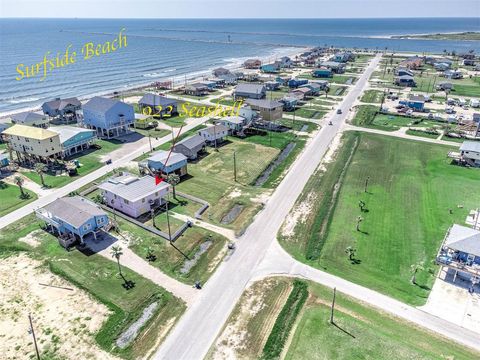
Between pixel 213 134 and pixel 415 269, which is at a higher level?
pixel 213 134

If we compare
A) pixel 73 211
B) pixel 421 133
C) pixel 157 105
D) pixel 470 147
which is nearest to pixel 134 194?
pixel 73 211

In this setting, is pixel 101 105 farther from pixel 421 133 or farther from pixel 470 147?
pixel 470 147

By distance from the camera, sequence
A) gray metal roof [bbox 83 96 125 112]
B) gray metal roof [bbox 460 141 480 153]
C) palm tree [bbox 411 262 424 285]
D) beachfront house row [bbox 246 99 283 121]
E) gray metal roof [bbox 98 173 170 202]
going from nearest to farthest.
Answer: palm tree [bbox 411 262 424 285], gray metal roof [bbox 98 173 170 202], gray metal roof [bbox 460 141 480 153], gray metal roof [bbox 83 96 125 112], beachfront house row [bbox 246 99 283 121]

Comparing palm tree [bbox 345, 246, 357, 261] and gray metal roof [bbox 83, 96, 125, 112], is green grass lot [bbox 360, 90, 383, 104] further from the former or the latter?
palm tree [bbox 345, 246, 357, 261]

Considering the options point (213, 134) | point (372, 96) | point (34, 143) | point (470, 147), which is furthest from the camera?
point (372, 96)

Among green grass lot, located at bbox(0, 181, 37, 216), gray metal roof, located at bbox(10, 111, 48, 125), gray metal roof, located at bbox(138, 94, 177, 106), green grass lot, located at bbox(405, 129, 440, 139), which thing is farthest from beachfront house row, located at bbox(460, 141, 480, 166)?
gray metal roof, located at bbox(10, 111, 48, 125)

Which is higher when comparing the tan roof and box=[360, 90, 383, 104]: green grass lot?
the tan roof

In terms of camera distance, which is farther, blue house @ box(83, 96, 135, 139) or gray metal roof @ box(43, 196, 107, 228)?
blue house @ box(83, 96, 135, 139)

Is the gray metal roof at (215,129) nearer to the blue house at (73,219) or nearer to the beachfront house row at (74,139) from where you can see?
the beachfront house row at (74,139)
